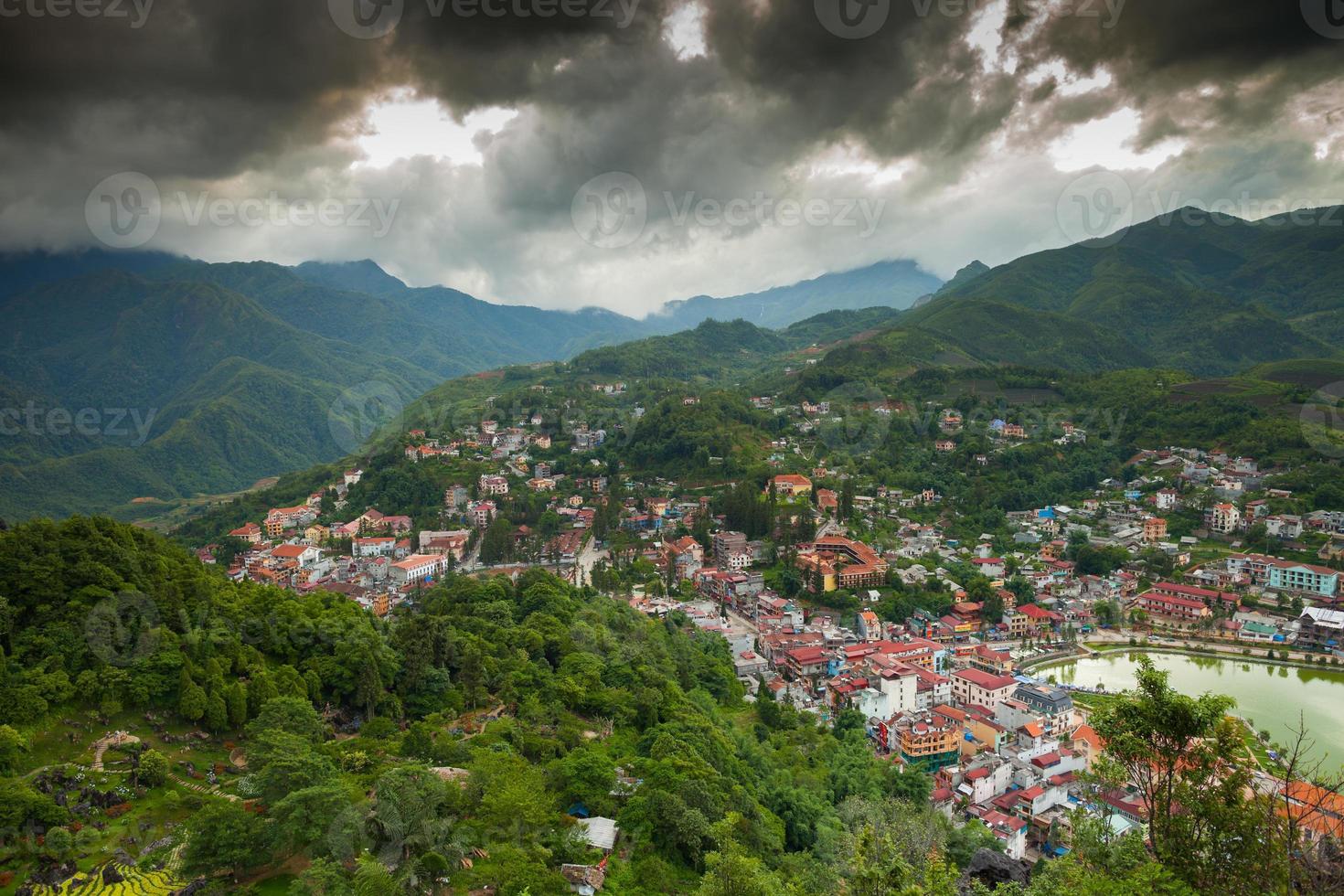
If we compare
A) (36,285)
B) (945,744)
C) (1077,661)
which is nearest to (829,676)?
(945,744)

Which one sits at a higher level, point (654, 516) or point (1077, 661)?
point (654, 516)

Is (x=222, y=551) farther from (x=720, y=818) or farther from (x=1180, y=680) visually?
(x=1180, y=680)

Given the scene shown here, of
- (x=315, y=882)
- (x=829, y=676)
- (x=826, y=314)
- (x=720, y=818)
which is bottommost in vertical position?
(x=829, y=676)

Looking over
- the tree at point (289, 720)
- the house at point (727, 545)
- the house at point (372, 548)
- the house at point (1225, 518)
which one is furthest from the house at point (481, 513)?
the house at point (1225, 518)

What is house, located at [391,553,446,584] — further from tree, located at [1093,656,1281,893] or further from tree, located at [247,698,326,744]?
tree, located at [1093,656,1281,893]

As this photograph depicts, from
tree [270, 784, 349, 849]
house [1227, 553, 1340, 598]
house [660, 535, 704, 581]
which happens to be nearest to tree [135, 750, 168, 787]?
tree [270, 784, 349, 849]

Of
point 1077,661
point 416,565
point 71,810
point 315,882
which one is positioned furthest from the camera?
point 416,565
